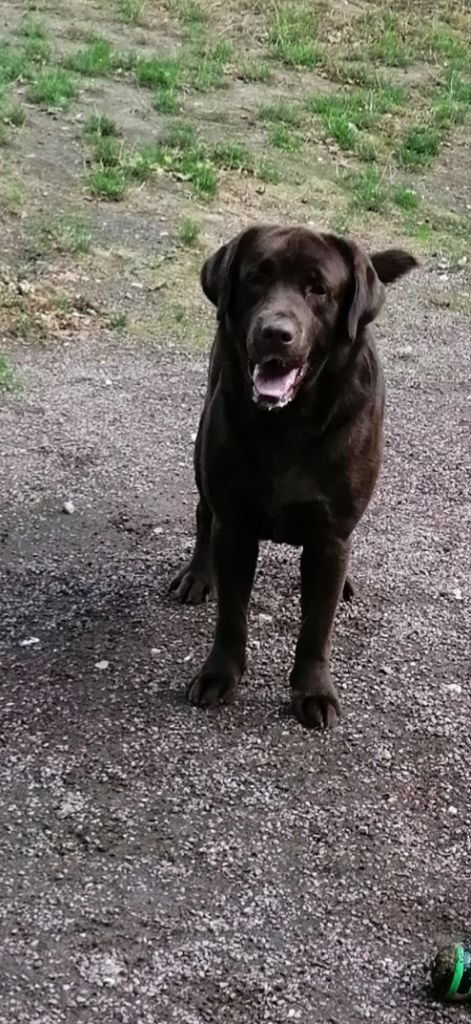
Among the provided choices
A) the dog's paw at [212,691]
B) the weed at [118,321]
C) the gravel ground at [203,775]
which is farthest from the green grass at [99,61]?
the dog's paw at [212,691]

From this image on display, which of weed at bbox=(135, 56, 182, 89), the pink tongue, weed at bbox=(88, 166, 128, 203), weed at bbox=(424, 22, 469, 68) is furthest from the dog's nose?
weed at bbox=(424, 22, 469, 68)

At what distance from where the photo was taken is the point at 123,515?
5305mm

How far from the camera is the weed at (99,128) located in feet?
31.3

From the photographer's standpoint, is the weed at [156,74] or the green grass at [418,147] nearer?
the green grass at [418,147]

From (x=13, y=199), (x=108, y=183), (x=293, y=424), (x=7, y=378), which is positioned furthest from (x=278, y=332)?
(x=108, y=183)

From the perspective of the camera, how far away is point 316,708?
13.2ft

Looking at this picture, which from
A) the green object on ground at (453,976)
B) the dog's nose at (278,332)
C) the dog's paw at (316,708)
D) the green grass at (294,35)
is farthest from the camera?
the green grass at (294,35)

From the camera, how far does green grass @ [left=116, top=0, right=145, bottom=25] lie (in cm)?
1230

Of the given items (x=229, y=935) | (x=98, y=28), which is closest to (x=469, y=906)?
(x=229, y=935)

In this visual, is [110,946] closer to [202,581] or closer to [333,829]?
[333,829]

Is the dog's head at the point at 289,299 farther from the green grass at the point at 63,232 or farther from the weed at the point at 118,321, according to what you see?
the green grass at the point at 63,232

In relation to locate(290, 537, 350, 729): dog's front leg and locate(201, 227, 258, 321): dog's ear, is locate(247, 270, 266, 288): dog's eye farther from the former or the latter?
locate(290, 537, 350, 729): dog's front leg

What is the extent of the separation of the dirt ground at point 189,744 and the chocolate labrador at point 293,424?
27 centimetres

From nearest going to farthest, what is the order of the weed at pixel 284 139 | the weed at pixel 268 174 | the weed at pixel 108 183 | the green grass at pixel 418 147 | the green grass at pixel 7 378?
the green grass at pixel 7 378
the weed at pixel 108 183
the weed at pixel 268 174
the weed at pixel 284 139
the green grass at pixel 418 147
